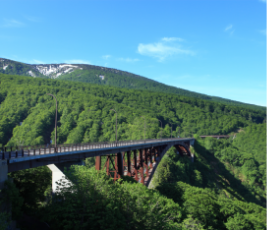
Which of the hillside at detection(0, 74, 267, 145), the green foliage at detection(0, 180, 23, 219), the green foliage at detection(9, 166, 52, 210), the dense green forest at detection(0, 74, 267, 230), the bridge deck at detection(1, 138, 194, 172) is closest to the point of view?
the green foliage at detection(0, 180, 23, 219)

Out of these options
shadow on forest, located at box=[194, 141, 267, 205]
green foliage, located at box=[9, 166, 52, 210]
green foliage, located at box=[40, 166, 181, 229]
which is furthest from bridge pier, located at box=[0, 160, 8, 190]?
shadow on forest, located at box=[194, 141, 267, 205]

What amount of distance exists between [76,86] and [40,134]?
86.6 m

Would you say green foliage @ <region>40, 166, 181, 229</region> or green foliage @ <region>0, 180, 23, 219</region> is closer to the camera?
green foliage @ <region>0, 180, 23, 219</region>

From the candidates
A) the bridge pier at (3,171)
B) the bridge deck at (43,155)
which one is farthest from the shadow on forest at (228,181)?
the bridge pier at (3,171)

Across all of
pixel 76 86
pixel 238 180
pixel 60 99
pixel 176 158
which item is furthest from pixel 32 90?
pixel 238 180

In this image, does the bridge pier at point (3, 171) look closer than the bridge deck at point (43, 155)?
Yes

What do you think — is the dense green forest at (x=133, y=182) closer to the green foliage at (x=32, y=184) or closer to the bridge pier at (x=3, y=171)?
the green foliage at (x=32, y=184)

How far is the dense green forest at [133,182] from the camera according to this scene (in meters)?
16.7

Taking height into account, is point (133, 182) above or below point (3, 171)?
below

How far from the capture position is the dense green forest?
16703mm

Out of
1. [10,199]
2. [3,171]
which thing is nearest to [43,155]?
[3,171]

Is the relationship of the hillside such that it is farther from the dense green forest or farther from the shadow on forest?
the shadow on forest

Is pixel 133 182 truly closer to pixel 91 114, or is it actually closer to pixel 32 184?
pixel 32 184

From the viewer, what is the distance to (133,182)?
1077 inches
